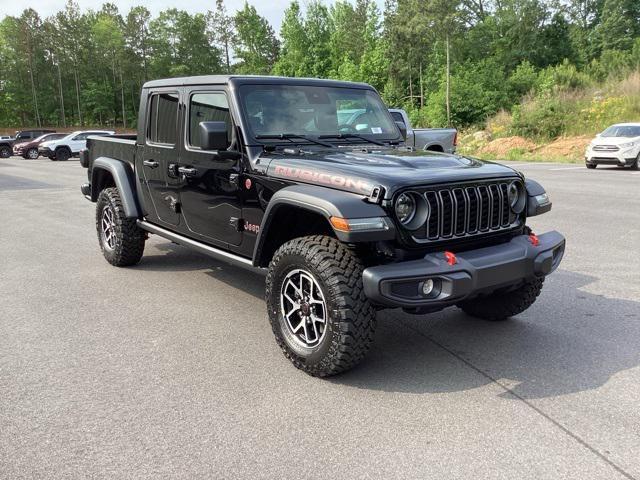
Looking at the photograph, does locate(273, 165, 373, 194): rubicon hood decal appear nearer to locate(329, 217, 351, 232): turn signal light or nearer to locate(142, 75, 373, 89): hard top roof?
locate(329, 217, 351, 232): turn signal light

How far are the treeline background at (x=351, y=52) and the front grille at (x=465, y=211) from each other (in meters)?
34.8

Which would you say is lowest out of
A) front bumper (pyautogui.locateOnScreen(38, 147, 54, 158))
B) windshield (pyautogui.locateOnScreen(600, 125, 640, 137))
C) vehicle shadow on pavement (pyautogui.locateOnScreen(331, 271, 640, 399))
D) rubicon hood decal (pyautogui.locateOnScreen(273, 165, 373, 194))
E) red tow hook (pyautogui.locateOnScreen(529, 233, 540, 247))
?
vehicle shadow on pavement (pyautogui.locateOnScreen(331, 271, 640, 399))

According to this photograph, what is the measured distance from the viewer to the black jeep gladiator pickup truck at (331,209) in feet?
10.8

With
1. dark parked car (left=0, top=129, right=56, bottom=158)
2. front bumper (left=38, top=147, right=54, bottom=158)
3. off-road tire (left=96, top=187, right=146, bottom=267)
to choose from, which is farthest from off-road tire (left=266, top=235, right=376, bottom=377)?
dark parked car (left=0, top=129, right=56, bottom=158)

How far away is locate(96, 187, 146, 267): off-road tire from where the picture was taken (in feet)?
19.8

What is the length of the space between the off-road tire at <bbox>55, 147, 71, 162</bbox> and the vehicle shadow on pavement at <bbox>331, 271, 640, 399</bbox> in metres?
29.7

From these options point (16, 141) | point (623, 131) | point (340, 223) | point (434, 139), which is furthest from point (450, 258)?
point (16, 141)

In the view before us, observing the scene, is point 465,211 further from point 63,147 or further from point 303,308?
point 63,147

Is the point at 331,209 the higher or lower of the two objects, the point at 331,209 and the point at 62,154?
the lower

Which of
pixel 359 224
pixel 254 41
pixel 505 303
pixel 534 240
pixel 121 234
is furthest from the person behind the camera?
pixel 254 41

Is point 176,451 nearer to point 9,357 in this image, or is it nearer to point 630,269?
point 9,357

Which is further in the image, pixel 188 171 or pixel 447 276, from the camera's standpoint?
pixel 188 171

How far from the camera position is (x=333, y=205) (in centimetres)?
327

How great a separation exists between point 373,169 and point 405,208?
1.21 ft
